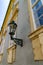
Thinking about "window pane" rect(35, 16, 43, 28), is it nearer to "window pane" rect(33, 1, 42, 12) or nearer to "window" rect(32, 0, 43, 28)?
"window" rect(32, 0, 43, 28)

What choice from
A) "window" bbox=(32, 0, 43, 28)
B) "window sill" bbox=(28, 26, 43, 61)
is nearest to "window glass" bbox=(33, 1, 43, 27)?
"window" bbox=(32, 0, 43, 28)

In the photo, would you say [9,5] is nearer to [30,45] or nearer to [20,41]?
[20,41]

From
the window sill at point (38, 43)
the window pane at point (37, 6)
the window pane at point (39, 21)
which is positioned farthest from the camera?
the window pane at point (37, 6)

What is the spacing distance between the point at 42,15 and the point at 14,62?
1.61m

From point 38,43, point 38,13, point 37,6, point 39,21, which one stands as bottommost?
point 38,43

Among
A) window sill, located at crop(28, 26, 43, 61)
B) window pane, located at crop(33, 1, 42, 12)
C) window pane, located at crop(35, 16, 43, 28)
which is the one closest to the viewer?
window sill, located at crop(28, 26, 43, 61)

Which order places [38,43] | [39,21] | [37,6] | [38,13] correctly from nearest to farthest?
[38,43] → [39,21] → [38,13] → [37,6]

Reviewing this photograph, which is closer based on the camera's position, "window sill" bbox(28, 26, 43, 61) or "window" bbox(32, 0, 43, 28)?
"window sill" bbox(28, 26, 43, 61)

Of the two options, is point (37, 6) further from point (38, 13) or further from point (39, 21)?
point (39, 21)

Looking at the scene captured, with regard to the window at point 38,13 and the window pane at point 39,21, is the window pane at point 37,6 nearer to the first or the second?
the window at point 38,13

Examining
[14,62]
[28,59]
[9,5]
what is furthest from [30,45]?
[9,5]

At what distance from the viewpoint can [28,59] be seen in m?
2.82

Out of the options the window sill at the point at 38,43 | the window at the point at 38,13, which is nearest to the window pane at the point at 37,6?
the window at the point at 38,13

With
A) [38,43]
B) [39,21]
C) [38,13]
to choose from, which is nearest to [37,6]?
[38,13]
